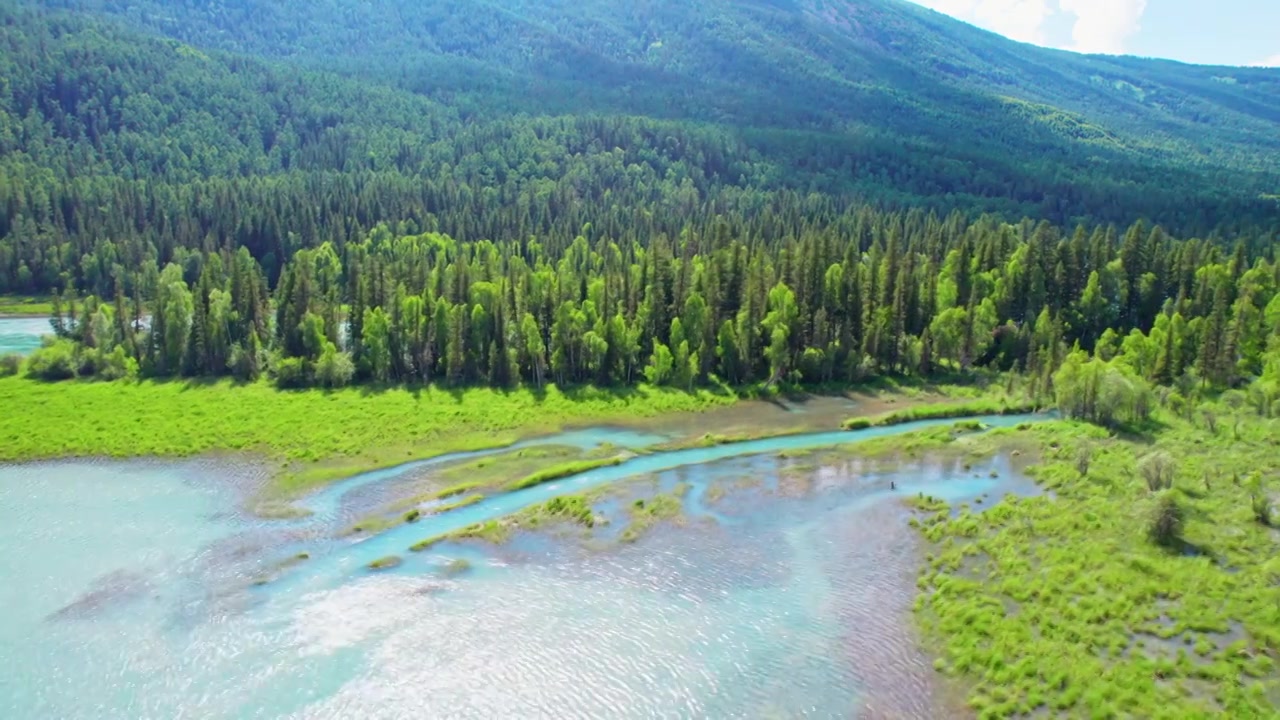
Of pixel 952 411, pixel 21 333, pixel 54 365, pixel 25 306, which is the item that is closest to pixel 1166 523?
pixel 952 411

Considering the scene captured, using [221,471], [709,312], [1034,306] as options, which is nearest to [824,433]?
[709,312]

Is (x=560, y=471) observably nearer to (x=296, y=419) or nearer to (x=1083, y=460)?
(x=296, y=419)

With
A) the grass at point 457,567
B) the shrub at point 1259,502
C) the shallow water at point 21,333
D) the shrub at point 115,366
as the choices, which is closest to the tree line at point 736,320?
the shrub at point 115,366

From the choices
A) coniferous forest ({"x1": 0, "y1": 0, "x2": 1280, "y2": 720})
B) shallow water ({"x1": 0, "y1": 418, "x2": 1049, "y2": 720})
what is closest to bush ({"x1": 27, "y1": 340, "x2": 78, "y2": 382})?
coniferous forest ({"x1": 0, "y1": 0, "x2": 1280, "y2": 720})

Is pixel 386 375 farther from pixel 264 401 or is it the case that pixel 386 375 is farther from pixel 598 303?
pixel 598 303

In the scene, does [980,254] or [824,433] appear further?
[980,254]
